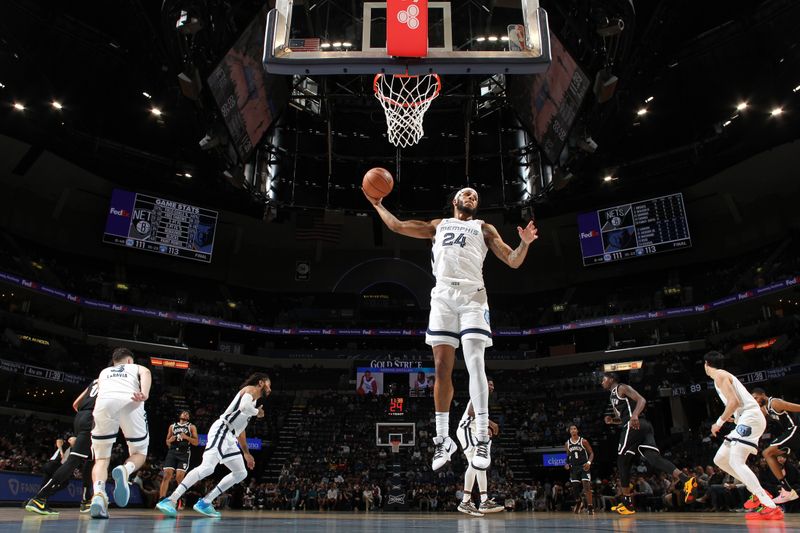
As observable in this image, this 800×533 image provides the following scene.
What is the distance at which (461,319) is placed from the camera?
5.37 metres

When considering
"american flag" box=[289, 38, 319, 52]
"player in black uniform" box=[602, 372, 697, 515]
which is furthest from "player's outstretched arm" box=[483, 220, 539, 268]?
"player in black uniform" box=[602, 372, 697, 515]

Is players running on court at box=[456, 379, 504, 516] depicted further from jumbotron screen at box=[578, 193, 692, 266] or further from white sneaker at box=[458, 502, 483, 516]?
jumbotron screen at box=[578, 193, 692, 266]

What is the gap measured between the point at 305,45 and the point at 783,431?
1038 cm

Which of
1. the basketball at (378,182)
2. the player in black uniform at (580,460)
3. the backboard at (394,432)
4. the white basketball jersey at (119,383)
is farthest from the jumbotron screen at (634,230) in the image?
the white basketball jersey at (119,383)

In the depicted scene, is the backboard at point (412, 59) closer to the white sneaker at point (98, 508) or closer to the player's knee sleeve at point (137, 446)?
the player's knee sleeve at point (137, 446)

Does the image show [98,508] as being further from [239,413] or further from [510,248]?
[510,248]

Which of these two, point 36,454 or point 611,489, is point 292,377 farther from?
point 611,489

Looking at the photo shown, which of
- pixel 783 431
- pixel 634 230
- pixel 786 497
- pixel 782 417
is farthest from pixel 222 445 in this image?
pixel 634 230

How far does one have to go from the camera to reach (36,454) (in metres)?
20.5

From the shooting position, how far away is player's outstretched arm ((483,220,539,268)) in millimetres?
5391

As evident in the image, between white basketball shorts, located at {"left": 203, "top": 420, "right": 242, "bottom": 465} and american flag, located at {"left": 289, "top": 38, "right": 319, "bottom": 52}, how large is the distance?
4742 mm

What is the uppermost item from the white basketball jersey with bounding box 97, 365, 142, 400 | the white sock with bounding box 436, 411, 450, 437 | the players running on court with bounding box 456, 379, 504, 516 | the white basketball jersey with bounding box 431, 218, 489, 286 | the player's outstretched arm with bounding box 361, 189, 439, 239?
the player's outstretched arm with bounding box 361, 189, 439, 239

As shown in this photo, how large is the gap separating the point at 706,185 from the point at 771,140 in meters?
5.78

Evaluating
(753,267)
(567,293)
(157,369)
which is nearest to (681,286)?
(753,267)
